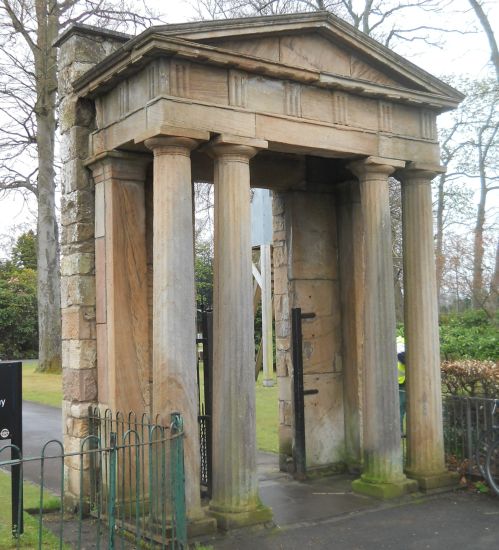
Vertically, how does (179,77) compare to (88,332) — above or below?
above

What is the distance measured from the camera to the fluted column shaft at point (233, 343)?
251 inches

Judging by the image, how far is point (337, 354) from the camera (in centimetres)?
892

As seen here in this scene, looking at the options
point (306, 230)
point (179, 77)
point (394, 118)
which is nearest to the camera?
point (179, 77)

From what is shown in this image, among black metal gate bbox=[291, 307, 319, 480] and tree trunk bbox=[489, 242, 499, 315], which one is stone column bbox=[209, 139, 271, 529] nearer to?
black metal gate bbox=[291, 307, 319, 480]

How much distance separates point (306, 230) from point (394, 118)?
1846mm

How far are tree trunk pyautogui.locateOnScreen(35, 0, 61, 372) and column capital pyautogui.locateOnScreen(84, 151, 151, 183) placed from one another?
13.6 meters

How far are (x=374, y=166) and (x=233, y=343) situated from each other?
2.68 meters

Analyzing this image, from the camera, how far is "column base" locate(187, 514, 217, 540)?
6.04 m

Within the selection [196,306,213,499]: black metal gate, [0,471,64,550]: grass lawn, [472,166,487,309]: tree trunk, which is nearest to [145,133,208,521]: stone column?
[196,306,213,499]: black metal gate

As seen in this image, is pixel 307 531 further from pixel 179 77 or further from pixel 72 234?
pixel 179 77

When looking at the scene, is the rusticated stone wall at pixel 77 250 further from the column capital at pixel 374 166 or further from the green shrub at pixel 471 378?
the green shrub at pixel 471 378

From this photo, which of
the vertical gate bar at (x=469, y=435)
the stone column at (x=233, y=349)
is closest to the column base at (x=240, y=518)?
the stone column at (x=233, y=349)

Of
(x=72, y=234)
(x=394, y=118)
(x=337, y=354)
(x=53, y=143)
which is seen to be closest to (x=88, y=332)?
(x=72, y=234)

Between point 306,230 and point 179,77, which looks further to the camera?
point 306,230
